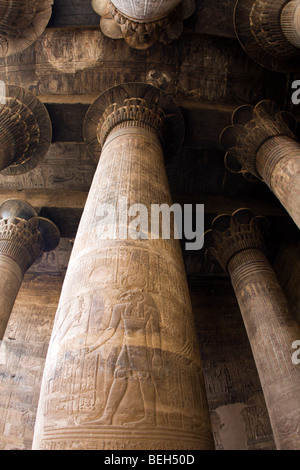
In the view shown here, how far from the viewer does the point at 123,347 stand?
1.75m

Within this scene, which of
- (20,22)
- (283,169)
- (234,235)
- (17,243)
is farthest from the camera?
(234,235)

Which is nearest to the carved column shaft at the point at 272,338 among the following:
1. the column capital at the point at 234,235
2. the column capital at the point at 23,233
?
the column capital at the point at 234,235

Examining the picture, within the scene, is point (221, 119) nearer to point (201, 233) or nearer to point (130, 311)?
point (201, 233)

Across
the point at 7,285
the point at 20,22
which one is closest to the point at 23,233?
the point at 7,285

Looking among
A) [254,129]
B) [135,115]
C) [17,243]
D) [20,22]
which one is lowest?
[17,243]

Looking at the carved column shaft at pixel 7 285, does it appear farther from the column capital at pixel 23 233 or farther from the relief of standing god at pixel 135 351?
the relief of standing god at pixel 135 351

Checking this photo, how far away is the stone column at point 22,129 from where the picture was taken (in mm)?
5145

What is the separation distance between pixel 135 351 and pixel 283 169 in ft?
11.5

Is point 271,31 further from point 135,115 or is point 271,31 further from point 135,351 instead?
point 135,351

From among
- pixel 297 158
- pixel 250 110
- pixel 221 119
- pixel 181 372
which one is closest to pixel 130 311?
pixel 181 372

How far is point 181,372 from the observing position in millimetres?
1816

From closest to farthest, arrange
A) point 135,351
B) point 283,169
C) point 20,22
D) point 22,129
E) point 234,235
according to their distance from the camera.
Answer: point 135,351, point 283,169, point 20,22, point 22,129, point 234,235

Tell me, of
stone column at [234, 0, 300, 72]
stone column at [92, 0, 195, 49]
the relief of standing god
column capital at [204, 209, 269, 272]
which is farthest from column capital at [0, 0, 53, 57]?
the relief of standing god
